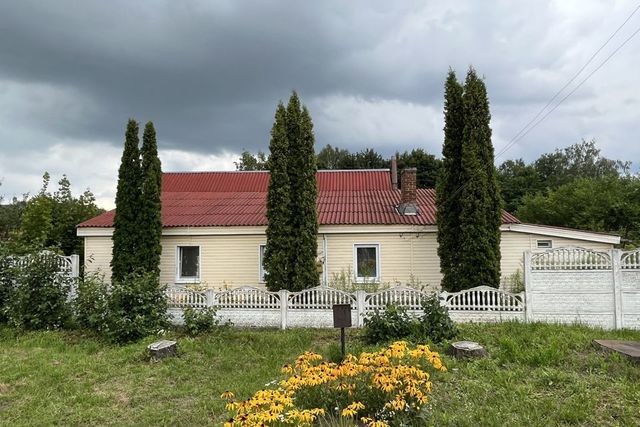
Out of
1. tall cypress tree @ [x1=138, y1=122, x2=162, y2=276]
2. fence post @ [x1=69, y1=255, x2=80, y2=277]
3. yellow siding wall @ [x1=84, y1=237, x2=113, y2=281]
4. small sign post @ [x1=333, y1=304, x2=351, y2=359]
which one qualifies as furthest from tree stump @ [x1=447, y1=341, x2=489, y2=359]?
yellow siding wall @ [x1=84, y1=237, x2=113, y2=281]

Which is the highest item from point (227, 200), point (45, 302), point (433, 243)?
point (227, 200)

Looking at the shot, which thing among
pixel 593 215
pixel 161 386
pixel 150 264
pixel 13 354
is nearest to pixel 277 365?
pixel 161 386

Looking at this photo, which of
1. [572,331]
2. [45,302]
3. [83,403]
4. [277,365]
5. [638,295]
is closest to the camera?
[83,403]

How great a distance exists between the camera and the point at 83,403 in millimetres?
5941

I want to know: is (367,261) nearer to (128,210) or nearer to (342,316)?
(128,210)

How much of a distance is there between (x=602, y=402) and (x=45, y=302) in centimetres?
1084

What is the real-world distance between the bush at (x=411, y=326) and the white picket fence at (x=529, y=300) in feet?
2.61

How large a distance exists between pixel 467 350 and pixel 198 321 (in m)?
5.55

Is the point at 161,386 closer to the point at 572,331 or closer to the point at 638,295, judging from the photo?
the point at 572,331

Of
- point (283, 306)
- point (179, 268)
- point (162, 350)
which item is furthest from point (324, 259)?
point (162, 350)

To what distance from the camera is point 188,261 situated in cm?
1541

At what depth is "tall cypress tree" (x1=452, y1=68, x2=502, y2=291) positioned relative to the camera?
11273 mm

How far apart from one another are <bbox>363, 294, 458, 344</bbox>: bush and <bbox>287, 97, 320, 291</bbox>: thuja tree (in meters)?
3.92

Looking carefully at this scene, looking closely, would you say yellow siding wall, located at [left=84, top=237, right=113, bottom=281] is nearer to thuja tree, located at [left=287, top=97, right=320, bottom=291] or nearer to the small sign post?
thuja tree, located at [left=287, top=97, right=320, bottom=291]
